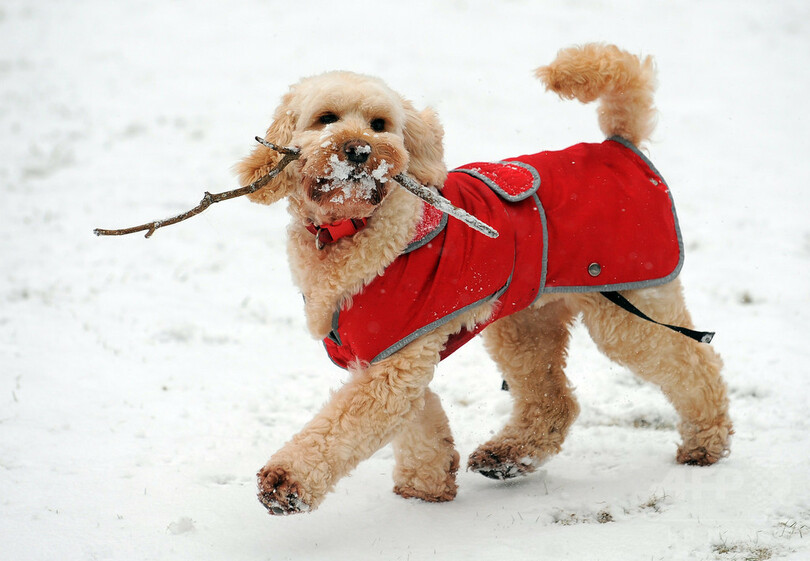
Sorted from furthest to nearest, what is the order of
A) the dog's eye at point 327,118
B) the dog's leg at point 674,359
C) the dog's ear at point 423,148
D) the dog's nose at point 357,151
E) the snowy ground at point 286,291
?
the dog's leg at point 674,359 → the snowy ground at point 286,291 → the dog's ear at point 423,148 → the dog's eye at point 327,118 → the dog's nose at point 357,151

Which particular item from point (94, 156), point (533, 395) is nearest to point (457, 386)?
point (533, 395)

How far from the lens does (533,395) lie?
3.56 metres

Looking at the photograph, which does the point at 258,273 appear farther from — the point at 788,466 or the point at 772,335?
the point at 788,466

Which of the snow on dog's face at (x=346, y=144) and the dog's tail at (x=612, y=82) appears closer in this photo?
the snow on dog's face at (x=346, y=144)

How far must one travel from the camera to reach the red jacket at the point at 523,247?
2703 millimetres

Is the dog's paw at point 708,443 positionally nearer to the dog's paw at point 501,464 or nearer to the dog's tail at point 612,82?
the dog's paw at point 501,464

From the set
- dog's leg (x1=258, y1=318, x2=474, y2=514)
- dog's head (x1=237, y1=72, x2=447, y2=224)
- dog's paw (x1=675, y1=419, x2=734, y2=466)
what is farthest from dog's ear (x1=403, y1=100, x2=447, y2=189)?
dog's paw (x1=675, y1=419, x2=734, y2=466)

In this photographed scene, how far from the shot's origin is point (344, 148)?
2.42m

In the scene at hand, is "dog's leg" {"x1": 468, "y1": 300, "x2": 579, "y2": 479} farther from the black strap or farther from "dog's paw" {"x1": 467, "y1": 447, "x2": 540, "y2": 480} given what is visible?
the black strap

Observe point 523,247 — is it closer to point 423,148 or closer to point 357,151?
point 423,148

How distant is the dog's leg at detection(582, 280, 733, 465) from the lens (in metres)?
3.21

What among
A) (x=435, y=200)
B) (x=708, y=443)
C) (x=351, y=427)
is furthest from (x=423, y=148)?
(x=708, y=443)

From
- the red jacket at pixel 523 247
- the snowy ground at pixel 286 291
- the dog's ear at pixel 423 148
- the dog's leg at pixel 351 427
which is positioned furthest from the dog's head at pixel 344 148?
the snowy ground at pixel 286 291

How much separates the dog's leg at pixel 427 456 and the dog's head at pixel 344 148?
91 centimetres
